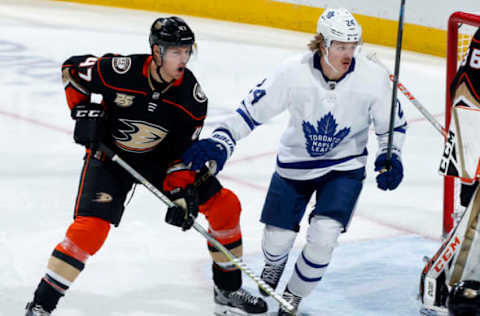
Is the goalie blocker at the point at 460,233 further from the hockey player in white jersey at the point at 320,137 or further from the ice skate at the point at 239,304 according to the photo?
the ice skate at the point at 239,304

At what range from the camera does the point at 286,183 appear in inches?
119

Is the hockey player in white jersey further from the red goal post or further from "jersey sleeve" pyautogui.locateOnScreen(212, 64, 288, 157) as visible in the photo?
the red goal post

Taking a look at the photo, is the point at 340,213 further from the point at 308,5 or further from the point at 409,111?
the point at 308,5

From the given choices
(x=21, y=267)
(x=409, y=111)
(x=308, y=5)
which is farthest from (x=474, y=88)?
(x=308, y=5)

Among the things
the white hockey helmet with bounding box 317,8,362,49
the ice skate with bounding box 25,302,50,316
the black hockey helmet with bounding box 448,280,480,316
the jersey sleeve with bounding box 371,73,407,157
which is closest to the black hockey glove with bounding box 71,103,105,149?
the ice skate with bounding box 25,302,50,316

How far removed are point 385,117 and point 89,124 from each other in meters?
1.01

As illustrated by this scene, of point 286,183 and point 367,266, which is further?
point 367,266

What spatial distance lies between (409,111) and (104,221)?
4.00m

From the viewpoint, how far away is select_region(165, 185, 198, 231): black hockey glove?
2709mm

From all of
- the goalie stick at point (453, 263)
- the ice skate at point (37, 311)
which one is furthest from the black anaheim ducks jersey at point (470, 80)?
the ice skate at point (37, 311)

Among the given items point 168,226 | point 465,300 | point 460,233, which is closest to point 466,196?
point 460,233

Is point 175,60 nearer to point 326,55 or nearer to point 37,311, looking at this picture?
point 326,55

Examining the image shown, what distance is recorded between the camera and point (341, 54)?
2822 mm

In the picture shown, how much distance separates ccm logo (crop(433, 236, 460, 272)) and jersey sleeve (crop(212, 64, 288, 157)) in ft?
2.90
